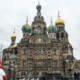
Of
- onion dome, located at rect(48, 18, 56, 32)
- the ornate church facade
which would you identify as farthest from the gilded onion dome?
the ornate church facade

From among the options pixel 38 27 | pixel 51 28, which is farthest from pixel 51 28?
pixel 38 27

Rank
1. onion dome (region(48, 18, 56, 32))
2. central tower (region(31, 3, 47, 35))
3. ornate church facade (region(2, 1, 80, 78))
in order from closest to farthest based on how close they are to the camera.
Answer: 1. ornate church facade (region(2, 1, 80, 78))
2. central tower (region(31, 3, 47, 35))
3. onion dome (region(48, 18, 56, 32))

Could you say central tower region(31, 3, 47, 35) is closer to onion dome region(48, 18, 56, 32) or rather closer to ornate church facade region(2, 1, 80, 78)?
ornate church facade region(2, 1, 80, 78)

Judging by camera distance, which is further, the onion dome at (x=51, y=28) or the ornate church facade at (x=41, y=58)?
the onion dome at (x=51, y=28)

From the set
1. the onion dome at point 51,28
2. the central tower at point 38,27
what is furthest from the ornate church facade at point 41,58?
the onion dome at point 51,28

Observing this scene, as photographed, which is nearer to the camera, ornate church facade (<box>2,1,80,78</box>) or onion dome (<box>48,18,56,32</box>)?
ornate church facade (<box>2,1,80,78</box>)

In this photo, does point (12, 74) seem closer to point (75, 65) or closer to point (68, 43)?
point (75, 65)

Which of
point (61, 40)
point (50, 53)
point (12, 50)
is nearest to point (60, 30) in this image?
point (61, 40)

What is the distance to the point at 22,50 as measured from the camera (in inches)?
1598

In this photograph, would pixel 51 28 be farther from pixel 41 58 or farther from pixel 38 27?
pixel 41 58

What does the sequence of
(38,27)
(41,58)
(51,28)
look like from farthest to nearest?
(51,28) < (38,27) < (41,58)

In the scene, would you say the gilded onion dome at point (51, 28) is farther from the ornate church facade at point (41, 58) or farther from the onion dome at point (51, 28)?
the ornate church facade at point (41, 58)

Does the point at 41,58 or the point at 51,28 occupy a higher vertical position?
the point at 51,28

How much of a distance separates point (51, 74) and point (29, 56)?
24.3 ft
